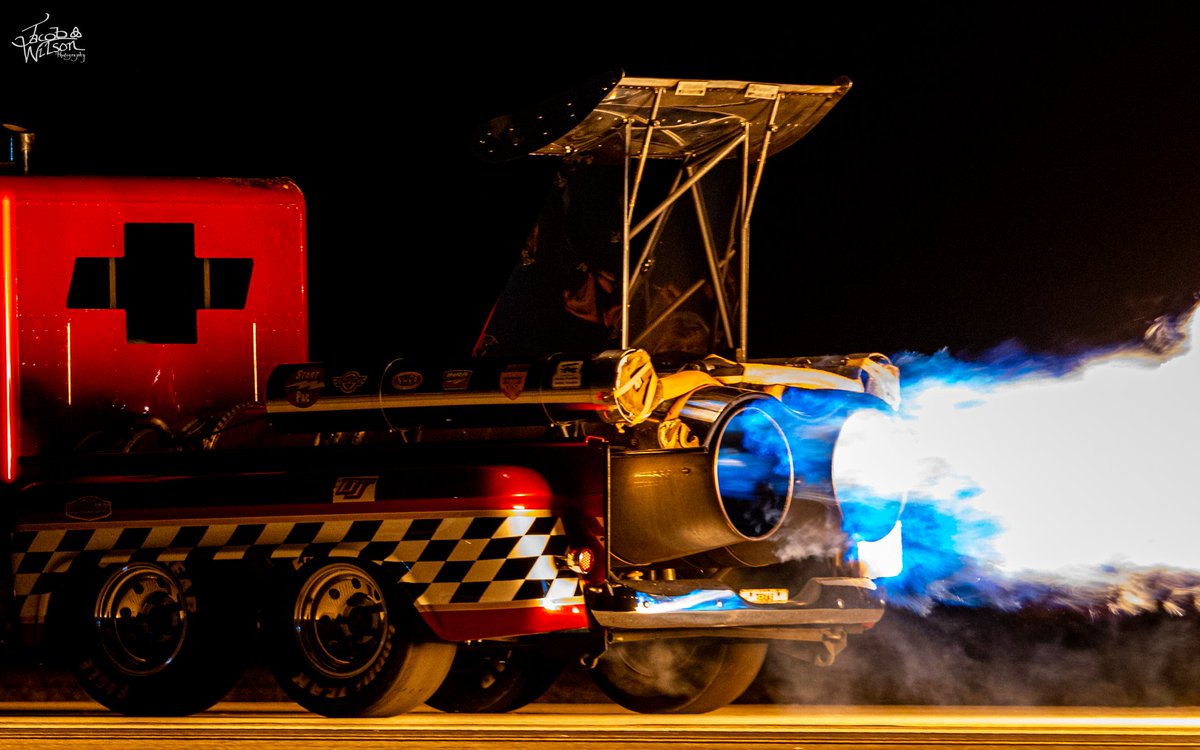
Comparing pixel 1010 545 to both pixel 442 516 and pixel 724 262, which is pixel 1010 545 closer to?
pixel 724 262

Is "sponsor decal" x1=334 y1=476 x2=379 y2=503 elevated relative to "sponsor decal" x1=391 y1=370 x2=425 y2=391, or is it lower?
lower

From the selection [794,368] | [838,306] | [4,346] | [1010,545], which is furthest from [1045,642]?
[4,346]

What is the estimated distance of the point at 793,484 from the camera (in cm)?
926

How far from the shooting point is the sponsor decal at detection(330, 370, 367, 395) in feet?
30.4

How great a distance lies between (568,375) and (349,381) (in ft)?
3.98

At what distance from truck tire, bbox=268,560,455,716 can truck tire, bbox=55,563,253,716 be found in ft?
1.22

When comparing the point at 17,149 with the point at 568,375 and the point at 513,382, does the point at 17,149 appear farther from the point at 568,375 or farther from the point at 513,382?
the point at 568,375

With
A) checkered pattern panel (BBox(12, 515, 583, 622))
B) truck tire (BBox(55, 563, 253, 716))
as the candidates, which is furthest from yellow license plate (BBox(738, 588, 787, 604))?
truck tire (BBox(55, 563, 253, 716))

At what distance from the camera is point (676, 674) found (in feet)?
33.7

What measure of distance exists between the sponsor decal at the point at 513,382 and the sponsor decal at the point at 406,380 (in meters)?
0.46

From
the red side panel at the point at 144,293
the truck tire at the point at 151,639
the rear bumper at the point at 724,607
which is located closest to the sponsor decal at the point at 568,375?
the rear bumper at the point at 724,607

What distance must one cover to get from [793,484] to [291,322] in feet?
10.3

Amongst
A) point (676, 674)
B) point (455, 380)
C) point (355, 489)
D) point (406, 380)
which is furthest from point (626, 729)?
point (406, 380)

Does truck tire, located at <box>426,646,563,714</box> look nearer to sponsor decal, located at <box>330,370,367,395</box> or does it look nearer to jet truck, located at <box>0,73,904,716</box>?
jet truck, located at <box>0,73,904,716</box>
